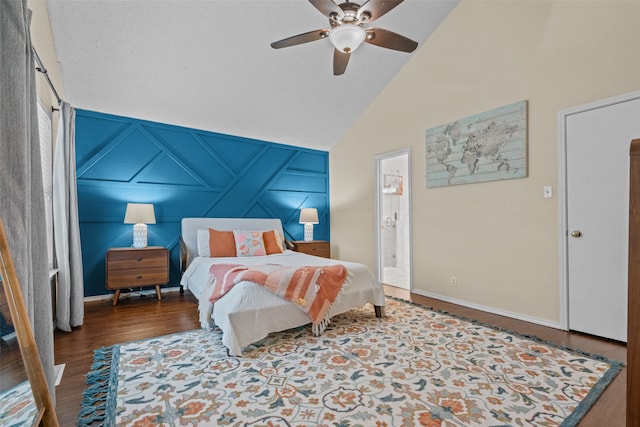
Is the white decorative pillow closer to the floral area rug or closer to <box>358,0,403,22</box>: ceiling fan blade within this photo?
the floral area rug

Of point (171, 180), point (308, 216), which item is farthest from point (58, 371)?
point (308, 216)

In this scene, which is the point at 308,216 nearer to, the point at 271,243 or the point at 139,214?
the point at 271,243

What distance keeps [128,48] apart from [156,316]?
2.89 metres

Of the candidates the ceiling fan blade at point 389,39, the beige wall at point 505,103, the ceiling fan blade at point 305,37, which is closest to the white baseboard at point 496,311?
the beige wall at point 505,103

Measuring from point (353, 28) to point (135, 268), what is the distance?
11.9 feet

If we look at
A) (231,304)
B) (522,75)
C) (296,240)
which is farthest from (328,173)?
(231,304)

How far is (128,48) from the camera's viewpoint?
322 cm

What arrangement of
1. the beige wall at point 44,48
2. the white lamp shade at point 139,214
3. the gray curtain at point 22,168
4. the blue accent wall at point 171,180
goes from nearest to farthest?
the gray curtain at point 22,168
the beige wall at point 44,48
the white lamp shade at point 139,214
the blue accent wall at point 171,180

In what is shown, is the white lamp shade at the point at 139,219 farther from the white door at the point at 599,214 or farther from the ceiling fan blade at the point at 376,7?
the white door at the point at 599,214

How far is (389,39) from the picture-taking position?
8.52ft

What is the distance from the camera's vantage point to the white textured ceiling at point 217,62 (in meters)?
2.99

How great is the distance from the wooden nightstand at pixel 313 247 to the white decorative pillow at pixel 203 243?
152 cm

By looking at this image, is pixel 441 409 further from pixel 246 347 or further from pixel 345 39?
pixel 345 39

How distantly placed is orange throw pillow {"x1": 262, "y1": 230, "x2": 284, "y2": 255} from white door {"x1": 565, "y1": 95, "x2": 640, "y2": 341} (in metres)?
3.40
